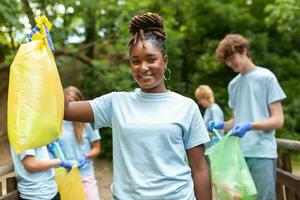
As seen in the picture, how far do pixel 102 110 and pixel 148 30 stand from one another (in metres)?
0.35

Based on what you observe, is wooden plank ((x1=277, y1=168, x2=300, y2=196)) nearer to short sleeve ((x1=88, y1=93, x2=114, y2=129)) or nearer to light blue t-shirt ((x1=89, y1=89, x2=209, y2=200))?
light blue t-shirt ((x1=89, y1=89, x2=209, y2=200))

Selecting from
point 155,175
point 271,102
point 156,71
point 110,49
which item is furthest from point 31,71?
point 110,49

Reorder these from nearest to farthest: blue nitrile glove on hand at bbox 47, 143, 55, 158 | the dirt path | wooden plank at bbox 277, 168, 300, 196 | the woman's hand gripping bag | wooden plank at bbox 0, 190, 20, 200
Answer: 1. the woman's hand gripping bag
2. wooden plank at bbox 0, 190, 20, 200
3. wooden plank at bbox 277, 168, 300, 196
4. blue nitrile glove on hand at bbox 47, 143, 55, 158
5. the dirt path

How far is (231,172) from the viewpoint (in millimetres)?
2885

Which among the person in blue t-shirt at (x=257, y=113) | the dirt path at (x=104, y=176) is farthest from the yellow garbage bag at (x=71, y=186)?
the dirt path at (x=104, y=176)

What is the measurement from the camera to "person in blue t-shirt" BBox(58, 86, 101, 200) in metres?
3.23

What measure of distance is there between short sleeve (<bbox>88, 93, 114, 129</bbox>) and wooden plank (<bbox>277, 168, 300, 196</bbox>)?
6.00 ft

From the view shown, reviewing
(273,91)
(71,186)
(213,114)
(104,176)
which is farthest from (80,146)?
(104,176)

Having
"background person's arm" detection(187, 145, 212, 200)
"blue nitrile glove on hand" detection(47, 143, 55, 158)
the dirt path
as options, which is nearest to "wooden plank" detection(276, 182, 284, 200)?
"blue nitrile glove on hand" detection(47, 143, 55, 158)

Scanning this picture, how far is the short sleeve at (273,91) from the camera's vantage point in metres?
2.81

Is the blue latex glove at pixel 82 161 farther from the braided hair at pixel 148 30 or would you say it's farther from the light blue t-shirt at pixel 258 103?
the braided hair at pixel 148 30

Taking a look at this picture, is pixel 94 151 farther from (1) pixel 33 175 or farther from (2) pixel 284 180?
(2) pixel 284 180

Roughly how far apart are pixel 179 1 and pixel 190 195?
28.0ft

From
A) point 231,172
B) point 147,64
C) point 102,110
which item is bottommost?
point 231,172
